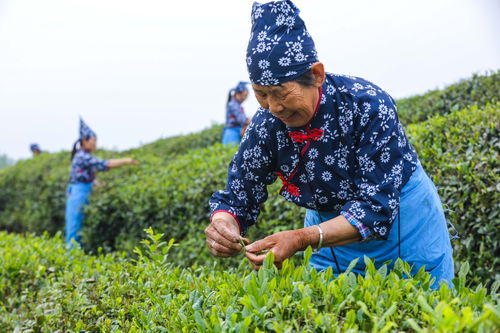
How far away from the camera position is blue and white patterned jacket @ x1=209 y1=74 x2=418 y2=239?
Result: 210cm

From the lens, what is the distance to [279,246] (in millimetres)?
2002

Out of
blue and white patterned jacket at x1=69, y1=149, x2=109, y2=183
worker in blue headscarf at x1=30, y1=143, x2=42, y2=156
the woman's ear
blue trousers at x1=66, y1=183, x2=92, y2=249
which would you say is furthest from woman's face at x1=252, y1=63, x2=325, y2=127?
worker in blue headscarf at x1=30, y1=143, x2=42, y2=156

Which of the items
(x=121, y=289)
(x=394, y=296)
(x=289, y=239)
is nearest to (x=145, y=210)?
(x=121, y=289)

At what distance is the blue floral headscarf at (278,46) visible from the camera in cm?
206

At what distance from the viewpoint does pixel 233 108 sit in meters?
10.1

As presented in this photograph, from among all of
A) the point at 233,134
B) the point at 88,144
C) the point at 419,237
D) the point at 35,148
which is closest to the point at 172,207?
the point at 88,144

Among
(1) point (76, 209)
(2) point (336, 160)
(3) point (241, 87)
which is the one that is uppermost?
(3) point (241, 87)

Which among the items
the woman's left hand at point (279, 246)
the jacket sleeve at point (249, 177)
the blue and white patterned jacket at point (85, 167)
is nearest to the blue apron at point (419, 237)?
the woman's left hand at point (279, 246)

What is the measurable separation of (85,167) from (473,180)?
599cm

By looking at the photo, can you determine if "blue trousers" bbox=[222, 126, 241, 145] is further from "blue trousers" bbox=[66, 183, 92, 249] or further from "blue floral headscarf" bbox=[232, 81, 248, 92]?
"blue trousers" bbox=[66, 183, 92, 249]

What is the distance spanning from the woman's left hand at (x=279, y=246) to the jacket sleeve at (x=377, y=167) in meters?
0.27

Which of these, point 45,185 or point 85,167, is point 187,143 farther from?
point 85,167

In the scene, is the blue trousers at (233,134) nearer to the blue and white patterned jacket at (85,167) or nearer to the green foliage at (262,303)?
the blue and white patterned jacket at (85,167)

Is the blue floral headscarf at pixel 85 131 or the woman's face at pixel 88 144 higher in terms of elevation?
the blue floral headscarf at pixel 85 131
